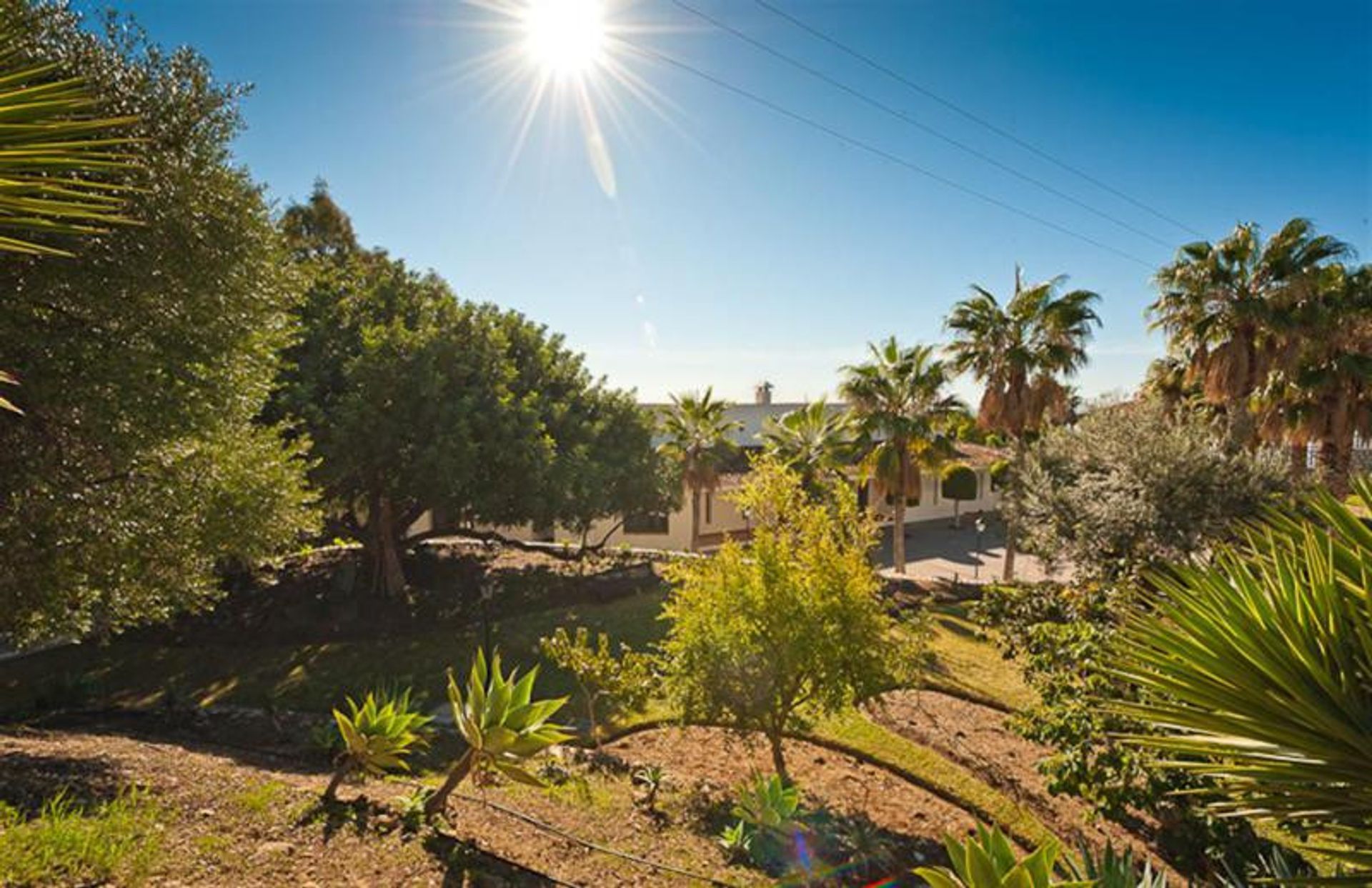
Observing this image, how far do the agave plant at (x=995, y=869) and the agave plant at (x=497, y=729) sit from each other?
2908mm

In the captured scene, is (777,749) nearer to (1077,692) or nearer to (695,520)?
(1077,692)

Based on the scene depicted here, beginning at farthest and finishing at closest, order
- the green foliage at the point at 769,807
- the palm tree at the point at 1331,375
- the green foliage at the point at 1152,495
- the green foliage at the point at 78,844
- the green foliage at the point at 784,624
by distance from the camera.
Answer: the palm tree at the point at 1331,375 → the green foliage at the point at 1152,495 → the green foliage at the point at 784,624 → the green foliage at the point at 769,807 → the green foliage at the point at 78,844

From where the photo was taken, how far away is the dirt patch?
287 inches

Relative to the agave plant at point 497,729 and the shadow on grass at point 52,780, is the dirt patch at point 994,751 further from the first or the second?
the shadow on grass at point 52,780

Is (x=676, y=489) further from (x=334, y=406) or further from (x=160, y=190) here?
(x=160, y=190)

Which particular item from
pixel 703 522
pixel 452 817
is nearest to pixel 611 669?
pixel 452 817

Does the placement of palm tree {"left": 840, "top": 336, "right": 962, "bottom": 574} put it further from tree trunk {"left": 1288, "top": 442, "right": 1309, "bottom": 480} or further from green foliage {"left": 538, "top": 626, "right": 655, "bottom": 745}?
green foliage {"left": 538, "top": 626, "right": 655, "bottom": 745}

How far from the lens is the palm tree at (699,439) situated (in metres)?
22.6

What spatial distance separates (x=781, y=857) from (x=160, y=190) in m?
9.96

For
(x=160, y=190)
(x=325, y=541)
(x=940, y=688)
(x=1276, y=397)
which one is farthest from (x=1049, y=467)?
(x=325, y=541)

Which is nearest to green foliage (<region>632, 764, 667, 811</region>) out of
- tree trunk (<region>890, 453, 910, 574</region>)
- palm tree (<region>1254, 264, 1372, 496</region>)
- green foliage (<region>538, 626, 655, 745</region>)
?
green foliage (<region>538, 626, 655, 745</region>)

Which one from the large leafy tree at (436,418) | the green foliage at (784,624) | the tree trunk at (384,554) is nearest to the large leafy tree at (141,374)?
the large leafy tree at (436,418)

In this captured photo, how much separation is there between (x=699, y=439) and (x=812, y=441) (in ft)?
13.7

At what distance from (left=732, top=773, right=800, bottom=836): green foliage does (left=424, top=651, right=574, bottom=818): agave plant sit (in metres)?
2.33
